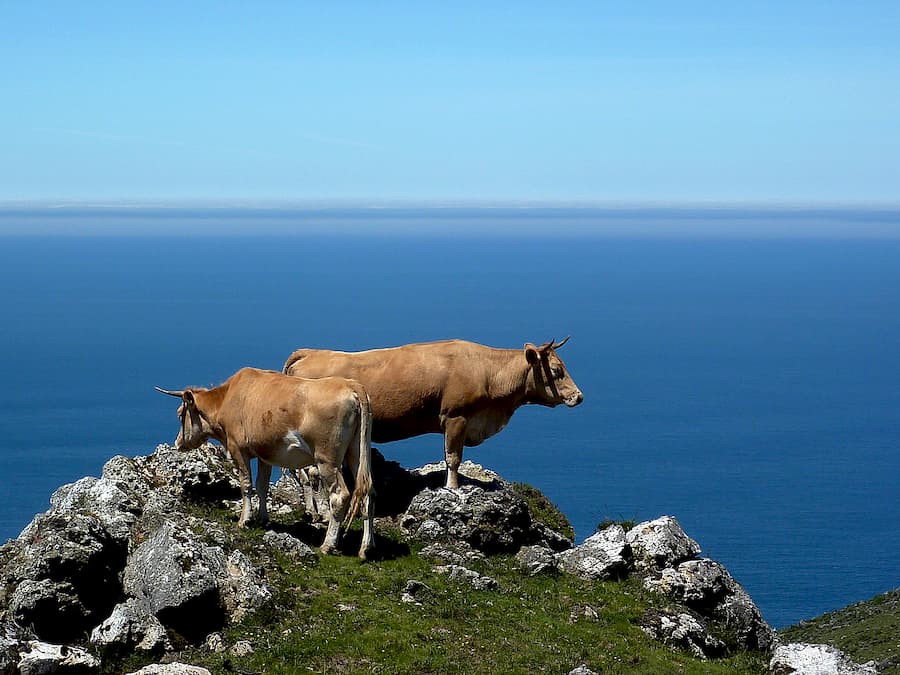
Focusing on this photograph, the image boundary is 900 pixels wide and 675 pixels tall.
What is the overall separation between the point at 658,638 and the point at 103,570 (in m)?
8.88

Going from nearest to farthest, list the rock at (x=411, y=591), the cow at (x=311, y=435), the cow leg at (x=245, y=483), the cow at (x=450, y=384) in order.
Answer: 1. the rock at (x=411, y=591)
2. the cow at (x=311, y=435)
3. the cow leg at (x=245, y=483)
4. the cow at (x=450, y=384)

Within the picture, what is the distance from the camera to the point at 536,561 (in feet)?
64.0

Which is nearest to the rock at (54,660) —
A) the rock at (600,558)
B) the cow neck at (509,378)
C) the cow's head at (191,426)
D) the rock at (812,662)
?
the cow's head at (191,426)

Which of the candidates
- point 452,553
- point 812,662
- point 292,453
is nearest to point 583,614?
point 452,553

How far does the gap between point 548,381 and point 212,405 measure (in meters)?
7.13

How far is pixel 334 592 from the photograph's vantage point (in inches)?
677

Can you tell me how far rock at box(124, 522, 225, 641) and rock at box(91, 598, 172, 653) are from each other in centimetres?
27

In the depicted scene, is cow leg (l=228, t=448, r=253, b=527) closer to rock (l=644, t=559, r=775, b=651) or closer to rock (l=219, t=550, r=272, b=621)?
rock (l=219, t=550, r=272, b=621)

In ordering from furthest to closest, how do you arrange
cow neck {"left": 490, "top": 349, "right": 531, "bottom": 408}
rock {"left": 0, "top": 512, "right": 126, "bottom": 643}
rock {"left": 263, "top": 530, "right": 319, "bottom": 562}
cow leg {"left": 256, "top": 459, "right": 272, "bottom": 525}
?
cow neck {"left": 490, "top": 349, "right": 531, "bottom": 408}
cow leg {"left": 256, "top": 459, "right": 272, "bottom": 525}
rock {"left": 263, "top": 530, "right": 319, "bottom": 562}
rock {"left": 0, "top": 512, "right": 126, "bottom": 643}

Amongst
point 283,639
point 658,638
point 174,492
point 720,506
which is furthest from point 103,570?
point 720,506

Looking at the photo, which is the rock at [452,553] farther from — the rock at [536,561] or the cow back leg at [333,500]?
the cow back leg at [333,500]

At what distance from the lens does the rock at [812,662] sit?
55.3ft

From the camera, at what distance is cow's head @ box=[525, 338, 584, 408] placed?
23156mm

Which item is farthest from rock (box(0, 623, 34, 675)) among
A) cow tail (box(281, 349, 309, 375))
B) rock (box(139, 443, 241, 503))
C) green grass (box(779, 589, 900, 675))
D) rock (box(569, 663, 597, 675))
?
green grass (box(779, 589, 900, 675))
